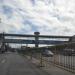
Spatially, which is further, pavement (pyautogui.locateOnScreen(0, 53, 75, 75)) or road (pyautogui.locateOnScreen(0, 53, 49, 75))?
pavement (pyautogui.locateOnScreen(0, 53, 75, 75))

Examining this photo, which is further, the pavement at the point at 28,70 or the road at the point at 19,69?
the pavement at the point at 28,70

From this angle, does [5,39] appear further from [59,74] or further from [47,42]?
[59,74]

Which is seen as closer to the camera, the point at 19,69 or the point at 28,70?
the point at 28,70

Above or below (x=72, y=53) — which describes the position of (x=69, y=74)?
below

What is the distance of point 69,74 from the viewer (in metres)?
18.0

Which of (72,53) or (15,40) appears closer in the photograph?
(72,53)

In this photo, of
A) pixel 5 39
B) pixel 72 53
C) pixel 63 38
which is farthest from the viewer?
pixel 63 38

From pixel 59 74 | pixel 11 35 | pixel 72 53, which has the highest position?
pixel 11 35

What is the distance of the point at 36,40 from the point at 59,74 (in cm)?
12004

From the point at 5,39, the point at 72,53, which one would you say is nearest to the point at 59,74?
the point at 72,53

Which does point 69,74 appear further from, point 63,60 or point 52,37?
point 52,37

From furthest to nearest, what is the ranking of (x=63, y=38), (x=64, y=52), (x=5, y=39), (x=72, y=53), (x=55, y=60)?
1. (x=63, y=38)
2. (x=5, y=39)
3. (x=55, y=60)
4. (x=64, y=52)
5. (x=72, y=53)

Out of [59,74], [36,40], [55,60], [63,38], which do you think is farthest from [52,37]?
[59,74]

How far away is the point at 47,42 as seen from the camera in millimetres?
143875
